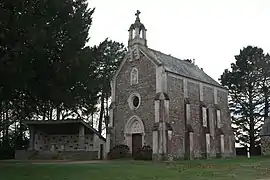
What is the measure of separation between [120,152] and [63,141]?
753cm

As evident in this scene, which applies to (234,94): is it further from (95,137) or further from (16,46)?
(16,46)

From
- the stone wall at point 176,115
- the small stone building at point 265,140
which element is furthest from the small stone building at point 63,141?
the small stone building at point 265,140

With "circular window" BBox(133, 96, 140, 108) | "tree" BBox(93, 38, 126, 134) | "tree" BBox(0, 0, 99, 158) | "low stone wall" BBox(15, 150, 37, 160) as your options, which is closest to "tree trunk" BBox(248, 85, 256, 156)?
"tree" BBox(93, 38, 126, 134)

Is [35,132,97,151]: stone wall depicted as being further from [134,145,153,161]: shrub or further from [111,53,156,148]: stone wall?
[134,145,153,161]: shrub

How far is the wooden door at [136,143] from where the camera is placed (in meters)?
29.2

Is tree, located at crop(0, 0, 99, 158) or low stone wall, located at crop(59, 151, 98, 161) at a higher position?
tree, located at crop(0, 0, 99, 158)

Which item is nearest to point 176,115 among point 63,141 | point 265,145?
point 63,141

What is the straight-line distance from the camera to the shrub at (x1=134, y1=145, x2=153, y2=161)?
26531 millimetres

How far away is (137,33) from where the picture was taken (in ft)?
101

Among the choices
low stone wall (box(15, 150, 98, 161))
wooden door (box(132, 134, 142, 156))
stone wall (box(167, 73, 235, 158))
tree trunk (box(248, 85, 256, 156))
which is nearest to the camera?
low stone wall (box(15, 150, 98, 161))

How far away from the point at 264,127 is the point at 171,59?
57.1ft

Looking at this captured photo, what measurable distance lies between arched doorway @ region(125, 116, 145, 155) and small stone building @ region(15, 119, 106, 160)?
3508mm

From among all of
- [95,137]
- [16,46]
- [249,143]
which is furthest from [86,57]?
[249,143]

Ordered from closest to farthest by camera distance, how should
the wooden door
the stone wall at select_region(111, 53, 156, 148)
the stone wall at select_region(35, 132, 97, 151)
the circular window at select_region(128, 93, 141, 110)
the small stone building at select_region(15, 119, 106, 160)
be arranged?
the stone wall at select_region(111, 53, 156, 148)
the small stone building at select_region(15, 119, 106, 160)
the wooden door
the circular window at select_region(128, 93, 141, 110)
the stone wall at select_region(35, 132, 97, 151)
